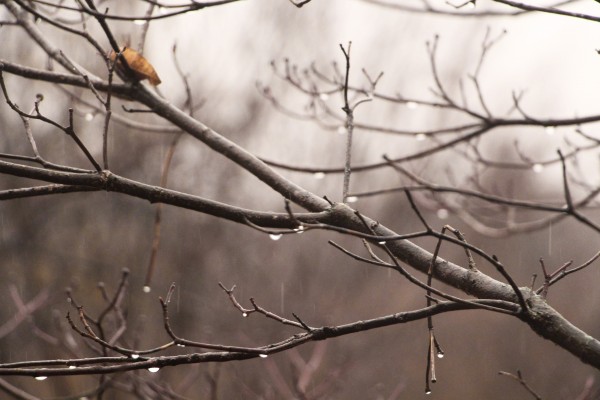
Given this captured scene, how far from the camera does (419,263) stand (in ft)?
5.21

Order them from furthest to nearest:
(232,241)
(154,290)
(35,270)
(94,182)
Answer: (232,241), (154,290), (35,270), (94,182)

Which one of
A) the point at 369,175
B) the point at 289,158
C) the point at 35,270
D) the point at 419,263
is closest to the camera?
the point at 419,263

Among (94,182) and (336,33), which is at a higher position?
(336,33)

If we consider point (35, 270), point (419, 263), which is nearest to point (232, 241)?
point (35, 270)

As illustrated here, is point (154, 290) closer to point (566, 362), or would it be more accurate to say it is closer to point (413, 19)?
point (413, 19)

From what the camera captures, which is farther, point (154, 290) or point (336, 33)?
point (336, 33)

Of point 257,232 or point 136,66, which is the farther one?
point 257,232

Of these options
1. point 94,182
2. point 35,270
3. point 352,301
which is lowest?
point 352,301

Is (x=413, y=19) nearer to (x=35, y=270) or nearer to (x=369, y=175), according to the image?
(x=369, y=175)

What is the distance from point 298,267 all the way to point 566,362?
5.46 meters

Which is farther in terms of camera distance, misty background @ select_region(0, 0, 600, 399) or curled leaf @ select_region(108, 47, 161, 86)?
misty background @ select_region(0, 0, 600, 399)

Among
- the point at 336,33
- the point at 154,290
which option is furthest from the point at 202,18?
the point at 154,290

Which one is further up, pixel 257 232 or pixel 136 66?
pixel 136 66

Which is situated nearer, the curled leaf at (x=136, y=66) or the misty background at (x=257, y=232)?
the curled leaf at (x=136, y=66)
